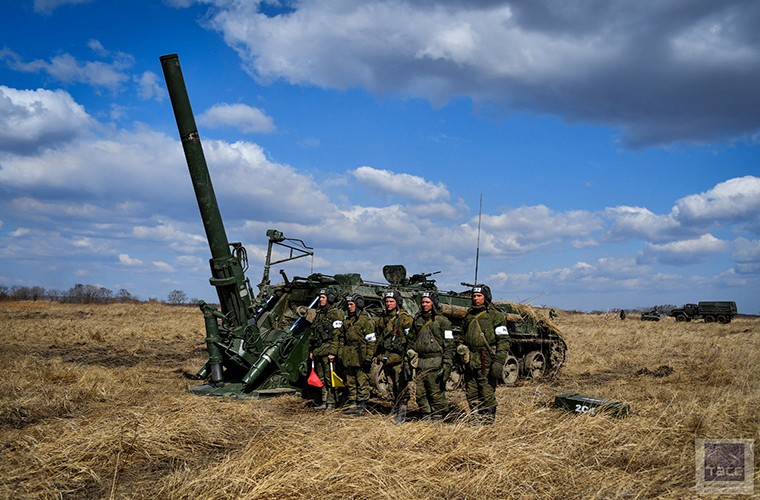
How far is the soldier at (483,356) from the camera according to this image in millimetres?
7977

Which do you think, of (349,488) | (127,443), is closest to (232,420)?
(127,443)

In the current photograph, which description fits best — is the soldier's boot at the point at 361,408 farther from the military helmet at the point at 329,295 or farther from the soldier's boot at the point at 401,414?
the military helmet at the point at 329,295

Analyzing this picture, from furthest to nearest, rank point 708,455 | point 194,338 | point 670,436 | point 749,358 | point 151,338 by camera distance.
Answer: point 194,338 < point 151,338 < point 749,358 < point 670,436 < point 708,455

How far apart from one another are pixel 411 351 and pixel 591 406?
2.50 m

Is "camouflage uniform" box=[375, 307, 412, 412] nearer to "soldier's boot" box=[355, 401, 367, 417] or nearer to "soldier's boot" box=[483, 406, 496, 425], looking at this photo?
"soldier's boot" box=[355, 401, 367, 417]

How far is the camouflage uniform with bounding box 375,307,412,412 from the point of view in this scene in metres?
9.02

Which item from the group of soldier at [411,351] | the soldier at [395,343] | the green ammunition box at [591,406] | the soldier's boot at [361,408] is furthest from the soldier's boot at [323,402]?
the green ammunition box at [591,406]

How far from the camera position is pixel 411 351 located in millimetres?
8688

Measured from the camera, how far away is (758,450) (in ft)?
20.2

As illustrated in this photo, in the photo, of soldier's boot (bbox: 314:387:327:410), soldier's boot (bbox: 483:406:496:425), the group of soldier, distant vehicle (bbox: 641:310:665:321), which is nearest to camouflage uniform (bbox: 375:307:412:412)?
the group of soldier

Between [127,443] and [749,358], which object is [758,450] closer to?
[127,443]

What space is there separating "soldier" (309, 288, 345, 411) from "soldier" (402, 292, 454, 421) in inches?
66.3

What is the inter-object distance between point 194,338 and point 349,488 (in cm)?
1967

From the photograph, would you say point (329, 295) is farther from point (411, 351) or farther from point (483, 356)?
point (483, 356)
